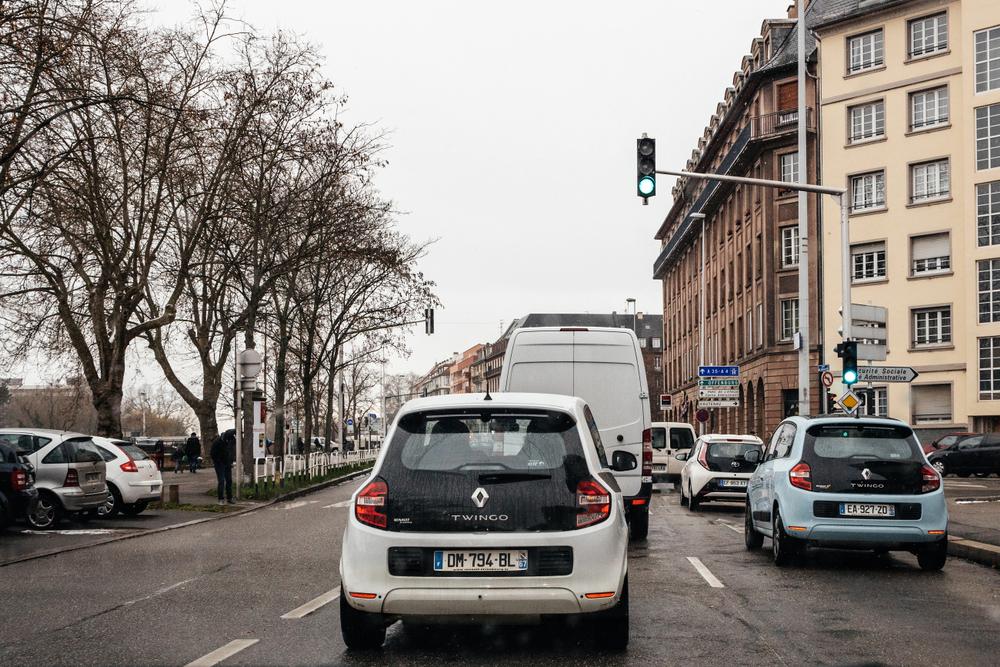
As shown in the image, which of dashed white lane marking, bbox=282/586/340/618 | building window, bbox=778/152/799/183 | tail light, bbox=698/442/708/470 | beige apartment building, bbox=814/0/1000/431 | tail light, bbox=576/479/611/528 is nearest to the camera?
tail light, bbox=576/479/611/528

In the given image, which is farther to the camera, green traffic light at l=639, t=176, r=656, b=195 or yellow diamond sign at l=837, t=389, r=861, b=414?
yellow diamond sign at l=837, t=389, r=861, b=414

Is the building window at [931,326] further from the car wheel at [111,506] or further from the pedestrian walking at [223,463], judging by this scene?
the car wheel at [111,506]

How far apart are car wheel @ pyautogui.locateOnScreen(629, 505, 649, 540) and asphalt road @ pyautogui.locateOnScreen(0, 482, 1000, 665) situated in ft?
2.30

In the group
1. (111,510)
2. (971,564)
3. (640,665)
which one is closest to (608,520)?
(640,665)

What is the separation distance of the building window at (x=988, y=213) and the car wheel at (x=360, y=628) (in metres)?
43.8

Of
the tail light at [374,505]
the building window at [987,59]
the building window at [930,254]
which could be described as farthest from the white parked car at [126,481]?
the building window at [987,59]

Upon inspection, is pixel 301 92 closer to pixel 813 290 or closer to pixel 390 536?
pixel 390 536

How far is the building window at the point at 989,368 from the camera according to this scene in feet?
150

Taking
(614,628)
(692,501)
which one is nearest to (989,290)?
(692,501)

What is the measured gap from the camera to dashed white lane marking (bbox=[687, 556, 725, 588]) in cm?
1077

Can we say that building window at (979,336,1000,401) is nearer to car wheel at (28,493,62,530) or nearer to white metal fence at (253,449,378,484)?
white metal fence at (253,449,378,484)

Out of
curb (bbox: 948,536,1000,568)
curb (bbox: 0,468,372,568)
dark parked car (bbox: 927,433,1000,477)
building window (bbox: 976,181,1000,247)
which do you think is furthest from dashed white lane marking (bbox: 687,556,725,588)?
building window (bbox: 976,181,1000,247)

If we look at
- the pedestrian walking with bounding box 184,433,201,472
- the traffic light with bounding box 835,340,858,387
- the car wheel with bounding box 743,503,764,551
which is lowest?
the pedestrian walking with bounding box 184,433,201,472

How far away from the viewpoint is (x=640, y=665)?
6789 mm
